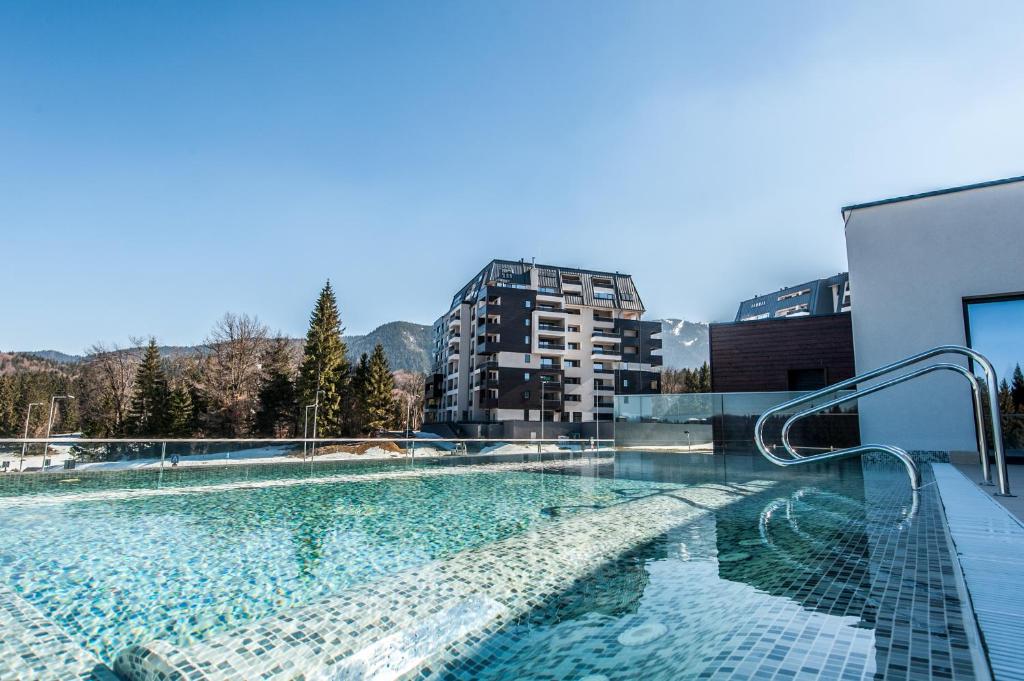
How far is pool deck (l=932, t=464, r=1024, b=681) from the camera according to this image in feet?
5.17

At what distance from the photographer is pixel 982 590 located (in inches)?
83.2

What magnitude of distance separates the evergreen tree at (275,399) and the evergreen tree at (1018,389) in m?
33.1

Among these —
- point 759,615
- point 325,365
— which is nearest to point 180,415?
point 325,365

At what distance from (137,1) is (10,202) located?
981cm

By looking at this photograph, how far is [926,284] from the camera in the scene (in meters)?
10.0

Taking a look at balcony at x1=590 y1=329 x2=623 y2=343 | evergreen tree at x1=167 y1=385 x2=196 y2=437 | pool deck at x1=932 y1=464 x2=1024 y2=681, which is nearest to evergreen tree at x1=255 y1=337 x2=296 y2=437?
evergreen tree at x1=167 y1=385 x2=196 y2=437

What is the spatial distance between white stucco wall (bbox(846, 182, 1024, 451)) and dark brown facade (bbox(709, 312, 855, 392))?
13.9 feet

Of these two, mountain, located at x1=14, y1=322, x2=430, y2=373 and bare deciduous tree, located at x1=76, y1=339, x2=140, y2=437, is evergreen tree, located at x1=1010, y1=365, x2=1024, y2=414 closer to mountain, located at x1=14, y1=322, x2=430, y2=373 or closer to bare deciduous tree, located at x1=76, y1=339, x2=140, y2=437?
bare deciduous tree, located at x1=76, y1=339, x2=140, y2=437

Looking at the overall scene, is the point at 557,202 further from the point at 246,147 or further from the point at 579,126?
the point at 246,147

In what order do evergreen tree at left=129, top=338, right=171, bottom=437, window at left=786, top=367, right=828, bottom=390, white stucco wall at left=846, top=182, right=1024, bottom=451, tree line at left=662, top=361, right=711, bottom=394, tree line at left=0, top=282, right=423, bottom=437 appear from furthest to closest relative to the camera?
1. tree line at left=662, top=361, right=711, bottom=394
2. tree line at left=0, top=282, right=423, bottom=437
3. evergreen tree at left=129, top=338, right=171, bottom=437
4. window at left=786, top=367, right=828, bottom=390
5. white stucco wall at left=846, top=182, right=1024, bottom=451

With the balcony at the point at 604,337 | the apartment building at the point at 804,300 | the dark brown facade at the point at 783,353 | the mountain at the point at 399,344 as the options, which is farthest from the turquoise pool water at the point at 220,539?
the mountain at the point at 399,344

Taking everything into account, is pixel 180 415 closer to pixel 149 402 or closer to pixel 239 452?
pixel 149 402

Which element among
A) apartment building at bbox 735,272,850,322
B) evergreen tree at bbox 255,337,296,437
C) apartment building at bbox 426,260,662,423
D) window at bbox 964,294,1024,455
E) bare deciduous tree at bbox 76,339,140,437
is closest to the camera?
window at bbox 964,294,1024,455

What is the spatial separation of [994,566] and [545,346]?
38.4 meters
